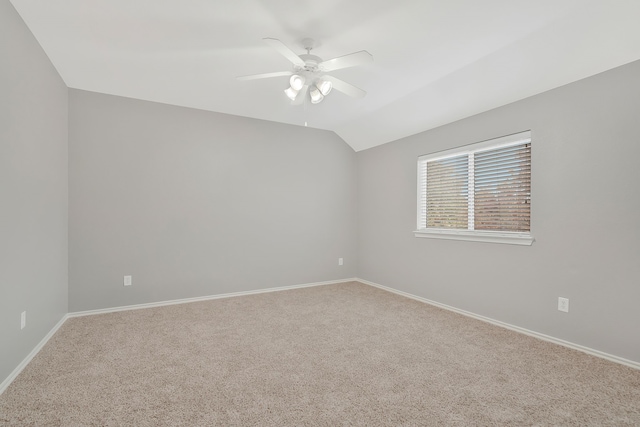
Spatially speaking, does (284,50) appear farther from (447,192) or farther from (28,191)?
(447,192)

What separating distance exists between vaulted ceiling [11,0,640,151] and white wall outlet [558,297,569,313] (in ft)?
5.93

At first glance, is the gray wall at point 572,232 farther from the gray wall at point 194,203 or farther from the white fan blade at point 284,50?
the white fan blade at point 284,50

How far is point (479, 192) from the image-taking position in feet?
10.8

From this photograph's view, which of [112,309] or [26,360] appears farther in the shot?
[112,309]

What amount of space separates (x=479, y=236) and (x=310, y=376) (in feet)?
7.41

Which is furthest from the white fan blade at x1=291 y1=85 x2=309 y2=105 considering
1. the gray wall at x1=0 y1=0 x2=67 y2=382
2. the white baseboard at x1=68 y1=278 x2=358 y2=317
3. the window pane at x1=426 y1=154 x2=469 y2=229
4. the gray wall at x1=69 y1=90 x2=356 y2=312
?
the white baseboard at x1=68 y1=278 x2=358 y2=317

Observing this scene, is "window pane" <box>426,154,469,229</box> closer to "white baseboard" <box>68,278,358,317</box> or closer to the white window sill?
the white window sill

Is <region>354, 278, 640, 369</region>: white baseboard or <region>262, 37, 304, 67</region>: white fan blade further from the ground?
<region>262, 37, 304, 67</region>: white fan blade

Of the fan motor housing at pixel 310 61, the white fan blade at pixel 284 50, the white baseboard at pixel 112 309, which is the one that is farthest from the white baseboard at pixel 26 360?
the fan motor housing at pixel 310 61

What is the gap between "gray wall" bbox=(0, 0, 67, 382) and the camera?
1881 mm

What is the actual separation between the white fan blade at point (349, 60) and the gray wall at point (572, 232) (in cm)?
177

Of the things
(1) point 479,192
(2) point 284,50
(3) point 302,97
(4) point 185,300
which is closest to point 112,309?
(4) point 185,300

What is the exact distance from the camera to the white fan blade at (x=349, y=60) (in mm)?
1981

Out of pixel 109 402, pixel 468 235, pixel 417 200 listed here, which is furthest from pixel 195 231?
pixel 468 235
